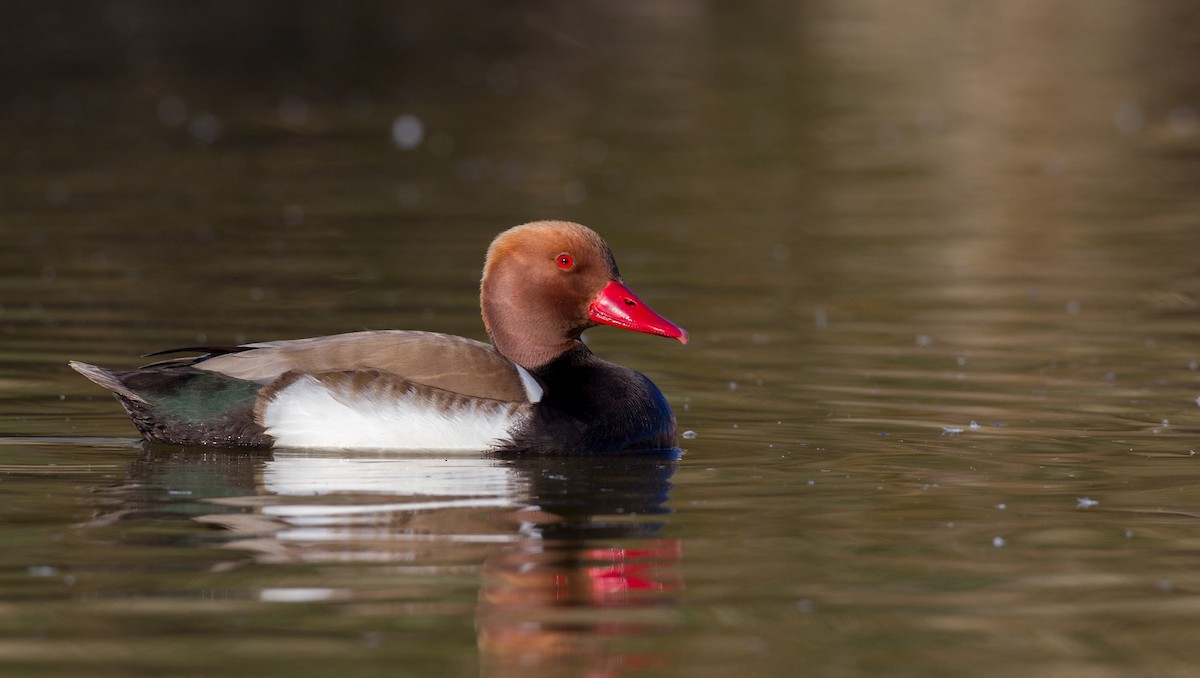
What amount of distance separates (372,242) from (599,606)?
9.76 m

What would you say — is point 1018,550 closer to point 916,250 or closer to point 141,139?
point 916,250

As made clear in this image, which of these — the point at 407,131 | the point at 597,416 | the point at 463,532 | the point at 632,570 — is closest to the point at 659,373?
the point at 597,416

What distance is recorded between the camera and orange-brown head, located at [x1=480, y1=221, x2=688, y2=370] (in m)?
8.96

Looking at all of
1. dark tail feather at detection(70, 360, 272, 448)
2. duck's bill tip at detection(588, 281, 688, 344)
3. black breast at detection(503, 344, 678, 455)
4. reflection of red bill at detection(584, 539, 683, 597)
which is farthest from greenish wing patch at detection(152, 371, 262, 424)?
reflection of red bill at detection(584, 539, 683, 597)

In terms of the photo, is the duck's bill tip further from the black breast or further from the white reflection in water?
the white reflection in water

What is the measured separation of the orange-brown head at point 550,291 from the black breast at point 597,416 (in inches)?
8.1

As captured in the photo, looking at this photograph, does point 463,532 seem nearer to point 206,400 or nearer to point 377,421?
point 377,421

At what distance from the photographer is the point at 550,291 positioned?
29.5 feet

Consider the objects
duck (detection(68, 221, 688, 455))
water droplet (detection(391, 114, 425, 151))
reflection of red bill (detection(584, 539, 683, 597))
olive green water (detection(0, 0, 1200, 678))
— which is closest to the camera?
olive green water (detection(0, 0, 1200, 678))

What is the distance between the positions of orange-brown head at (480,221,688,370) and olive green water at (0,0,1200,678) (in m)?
0.71

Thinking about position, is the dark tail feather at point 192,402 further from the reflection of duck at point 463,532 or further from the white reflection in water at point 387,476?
the white reflection in water at point 387,476

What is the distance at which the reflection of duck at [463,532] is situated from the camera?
6074 millimetres

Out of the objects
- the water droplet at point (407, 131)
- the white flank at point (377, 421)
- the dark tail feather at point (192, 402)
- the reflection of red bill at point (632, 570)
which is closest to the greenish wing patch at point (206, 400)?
the dark tail feather at point (192, 402)

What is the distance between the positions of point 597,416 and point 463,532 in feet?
5.42
